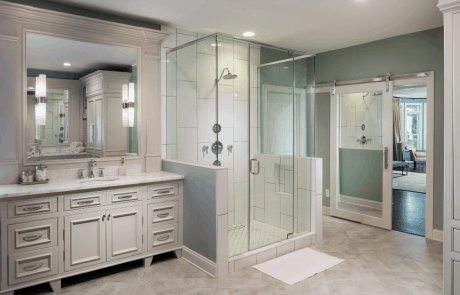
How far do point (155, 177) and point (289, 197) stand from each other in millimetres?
1404

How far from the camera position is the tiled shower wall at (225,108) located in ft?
9.34

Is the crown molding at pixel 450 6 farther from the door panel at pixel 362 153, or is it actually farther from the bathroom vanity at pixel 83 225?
the bathroom vanity at pixel 83 225

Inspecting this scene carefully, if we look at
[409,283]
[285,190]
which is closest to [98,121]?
[285,190]

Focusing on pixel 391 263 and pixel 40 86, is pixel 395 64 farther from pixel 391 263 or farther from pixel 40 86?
pixel 40 86

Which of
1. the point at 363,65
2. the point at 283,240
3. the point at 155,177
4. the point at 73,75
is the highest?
the point at 363,65

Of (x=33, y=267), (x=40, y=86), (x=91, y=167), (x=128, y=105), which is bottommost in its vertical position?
(x=33, y=267)

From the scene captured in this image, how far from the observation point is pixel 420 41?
378 cm

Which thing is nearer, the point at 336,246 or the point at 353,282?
the point at 353,282

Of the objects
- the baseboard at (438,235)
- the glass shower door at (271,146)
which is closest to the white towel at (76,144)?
the glass shower door at (271,146)

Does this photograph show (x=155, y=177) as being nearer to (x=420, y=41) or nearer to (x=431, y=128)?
(x=431, y=128)

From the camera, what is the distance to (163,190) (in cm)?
303

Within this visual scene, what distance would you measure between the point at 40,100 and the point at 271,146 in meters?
2.18

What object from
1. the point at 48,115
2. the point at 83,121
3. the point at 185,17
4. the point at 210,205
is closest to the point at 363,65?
the point at 185,17

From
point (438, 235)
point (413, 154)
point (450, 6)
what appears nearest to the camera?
point (450, 6)
